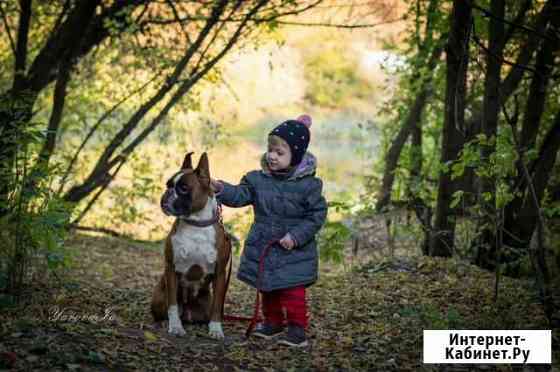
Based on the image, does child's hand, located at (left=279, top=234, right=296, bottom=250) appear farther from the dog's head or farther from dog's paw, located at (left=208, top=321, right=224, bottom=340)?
dog's paw, located at (left=208, top=321, right=224, bottom=340)

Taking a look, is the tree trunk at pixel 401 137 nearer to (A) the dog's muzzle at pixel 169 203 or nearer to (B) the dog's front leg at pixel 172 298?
(B) the dog's front leg at pixel 172 298

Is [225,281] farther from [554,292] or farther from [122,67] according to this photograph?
[122,67]

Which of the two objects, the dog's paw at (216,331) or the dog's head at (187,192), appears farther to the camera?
the dog's paw at (216,331)

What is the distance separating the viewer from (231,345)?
566 centimetres

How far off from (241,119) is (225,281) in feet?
72.1

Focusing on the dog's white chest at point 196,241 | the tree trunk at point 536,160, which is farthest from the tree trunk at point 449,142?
the dog's white chest at point 196,241

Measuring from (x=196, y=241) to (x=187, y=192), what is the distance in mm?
377

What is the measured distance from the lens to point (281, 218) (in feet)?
19.4

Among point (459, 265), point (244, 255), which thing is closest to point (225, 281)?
point (244, 255)

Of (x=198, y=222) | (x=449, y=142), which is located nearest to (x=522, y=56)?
(x=449, y=142)

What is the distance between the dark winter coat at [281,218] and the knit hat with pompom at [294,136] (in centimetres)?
10

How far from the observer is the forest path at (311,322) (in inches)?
190

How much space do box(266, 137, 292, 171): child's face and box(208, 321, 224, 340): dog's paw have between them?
4.10ft

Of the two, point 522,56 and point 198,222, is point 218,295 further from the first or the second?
point 522,56
